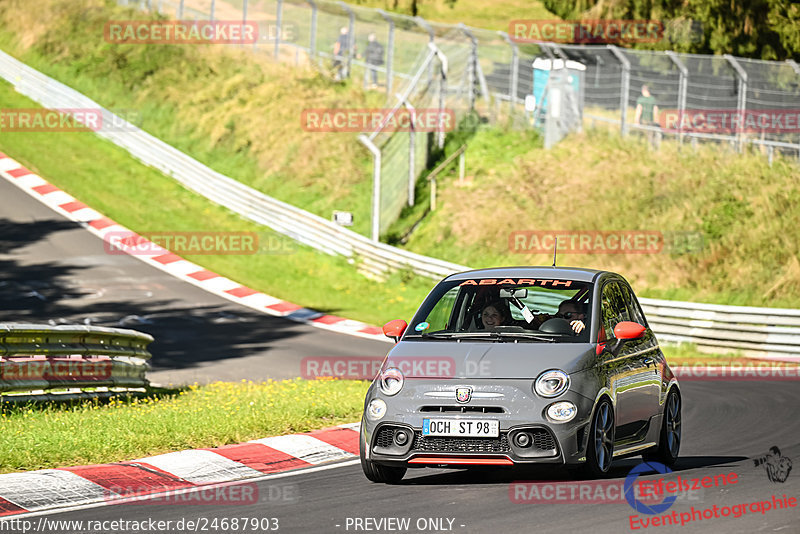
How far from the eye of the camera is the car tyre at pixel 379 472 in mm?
9047

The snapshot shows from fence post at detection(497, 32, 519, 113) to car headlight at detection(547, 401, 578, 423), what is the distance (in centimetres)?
2572

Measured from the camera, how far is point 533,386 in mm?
8633

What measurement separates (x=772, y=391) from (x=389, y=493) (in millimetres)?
9594

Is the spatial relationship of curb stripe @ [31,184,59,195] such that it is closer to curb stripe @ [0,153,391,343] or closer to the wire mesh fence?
curb stripe @ [0,153,391,343]

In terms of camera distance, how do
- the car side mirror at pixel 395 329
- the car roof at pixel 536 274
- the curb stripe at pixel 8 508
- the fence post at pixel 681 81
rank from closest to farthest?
the curb stripe at pixel 8 508
the car side mirror at pixel 395 329
the car roof at pixel 536 274
the fence post at pixel 681 81

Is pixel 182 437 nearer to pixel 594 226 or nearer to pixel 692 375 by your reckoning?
pixel 692 375

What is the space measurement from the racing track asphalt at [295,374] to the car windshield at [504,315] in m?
1.06

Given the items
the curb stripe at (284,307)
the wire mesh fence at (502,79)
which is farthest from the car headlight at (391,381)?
the wire mesh fence at (502,79)

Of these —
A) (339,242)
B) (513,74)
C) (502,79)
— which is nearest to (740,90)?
(513,74)

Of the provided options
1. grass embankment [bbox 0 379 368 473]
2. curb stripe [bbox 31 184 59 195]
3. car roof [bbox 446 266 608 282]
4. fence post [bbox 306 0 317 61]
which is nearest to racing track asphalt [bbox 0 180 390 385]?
curb stripe [bbox 31 184 59 195]

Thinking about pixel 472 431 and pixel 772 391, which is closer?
pixel 472 431

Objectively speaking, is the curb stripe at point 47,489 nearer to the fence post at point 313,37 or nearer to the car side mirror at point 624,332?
the car side mirror at point 624,332

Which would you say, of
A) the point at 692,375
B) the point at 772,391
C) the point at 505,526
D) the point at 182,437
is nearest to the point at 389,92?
the point at 692,375

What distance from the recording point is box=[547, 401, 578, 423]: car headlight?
854 centimetres
